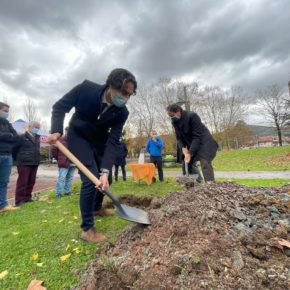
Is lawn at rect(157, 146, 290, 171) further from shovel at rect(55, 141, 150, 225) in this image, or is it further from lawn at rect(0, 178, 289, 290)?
shovel at rect(55, 141, 150, 225)

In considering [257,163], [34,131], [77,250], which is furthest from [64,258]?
[257,163]

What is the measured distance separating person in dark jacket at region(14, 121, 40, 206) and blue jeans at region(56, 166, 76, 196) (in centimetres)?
79

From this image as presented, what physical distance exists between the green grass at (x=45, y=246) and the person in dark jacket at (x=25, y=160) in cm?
127

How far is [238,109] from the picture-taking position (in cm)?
4622

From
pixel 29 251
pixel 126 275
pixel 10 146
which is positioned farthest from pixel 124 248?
pixel 10 146

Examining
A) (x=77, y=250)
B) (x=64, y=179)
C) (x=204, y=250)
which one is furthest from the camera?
(x=64, y=179)

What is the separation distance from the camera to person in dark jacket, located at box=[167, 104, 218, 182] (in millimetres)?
5137

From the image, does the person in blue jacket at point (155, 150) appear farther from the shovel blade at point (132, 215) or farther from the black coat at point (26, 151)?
the shovel blade at point (132, 215)

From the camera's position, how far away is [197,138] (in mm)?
5258

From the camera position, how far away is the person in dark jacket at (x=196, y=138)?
514cm

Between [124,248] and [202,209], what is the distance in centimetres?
90

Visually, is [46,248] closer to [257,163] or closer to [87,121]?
[87,121]

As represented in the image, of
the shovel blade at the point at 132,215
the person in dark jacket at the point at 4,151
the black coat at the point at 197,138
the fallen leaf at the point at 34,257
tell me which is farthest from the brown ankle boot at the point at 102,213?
the person in dark jacket at the point at 4,151

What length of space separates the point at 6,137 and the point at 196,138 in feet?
12.1
